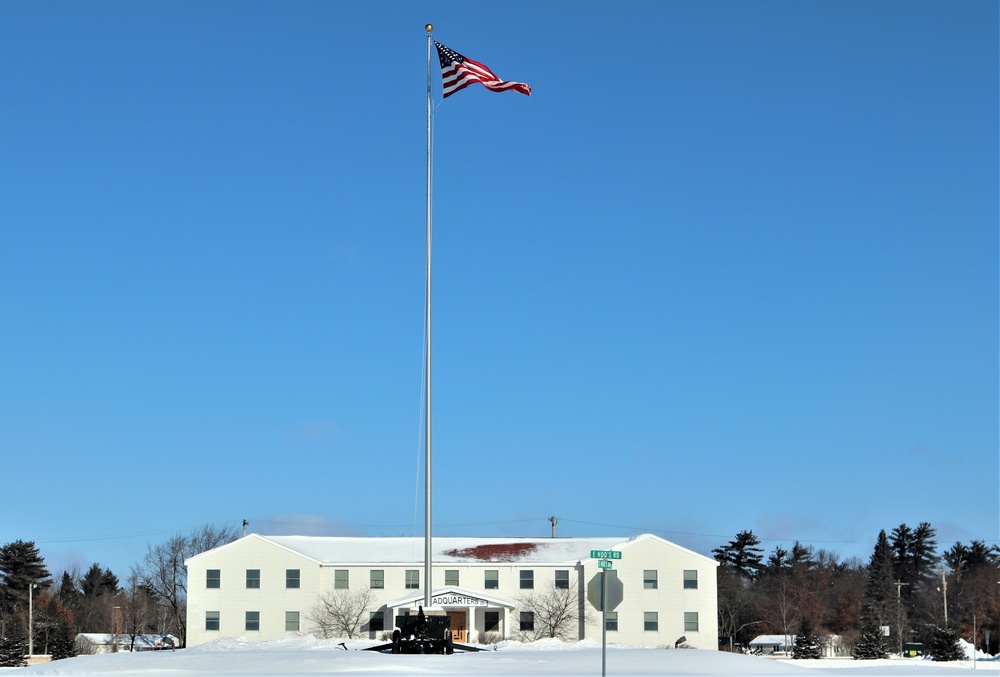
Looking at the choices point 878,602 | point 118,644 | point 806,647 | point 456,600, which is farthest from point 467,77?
point 878,602

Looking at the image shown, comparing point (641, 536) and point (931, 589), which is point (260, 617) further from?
point (931, 589)

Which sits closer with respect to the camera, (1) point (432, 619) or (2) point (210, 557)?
(1) point (432, 619)

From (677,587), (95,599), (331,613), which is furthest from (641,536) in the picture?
(95,599)

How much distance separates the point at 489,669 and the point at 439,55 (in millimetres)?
19640

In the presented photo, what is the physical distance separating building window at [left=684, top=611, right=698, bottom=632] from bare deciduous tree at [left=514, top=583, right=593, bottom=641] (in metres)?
5.57

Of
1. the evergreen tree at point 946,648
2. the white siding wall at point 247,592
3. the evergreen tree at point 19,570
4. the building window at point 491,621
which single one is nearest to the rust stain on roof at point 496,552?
the building window at point 491,621

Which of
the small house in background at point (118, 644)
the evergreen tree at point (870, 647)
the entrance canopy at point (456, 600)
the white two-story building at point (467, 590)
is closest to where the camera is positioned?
the entrance canopy at point (456, 600)

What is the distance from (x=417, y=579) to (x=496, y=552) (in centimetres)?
552

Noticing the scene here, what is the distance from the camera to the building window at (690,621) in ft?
230

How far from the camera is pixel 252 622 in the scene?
230ft

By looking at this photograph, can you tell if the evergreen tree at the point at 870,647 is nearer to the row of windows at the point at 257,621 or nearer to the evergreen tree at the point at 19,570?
the row of windows at the point at 257,621

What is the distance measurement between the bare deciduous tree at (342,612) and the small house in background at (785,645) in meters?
32.1

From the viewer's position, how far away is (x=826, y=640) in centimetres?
9681

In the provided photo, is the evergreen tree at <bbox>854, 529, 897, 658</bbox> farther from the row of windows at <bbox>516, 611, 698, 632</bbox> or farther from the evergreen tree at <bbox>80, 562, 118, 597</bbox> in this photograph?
the evergreen tree at <bbox>80, 562, 118, 597</bbox>
